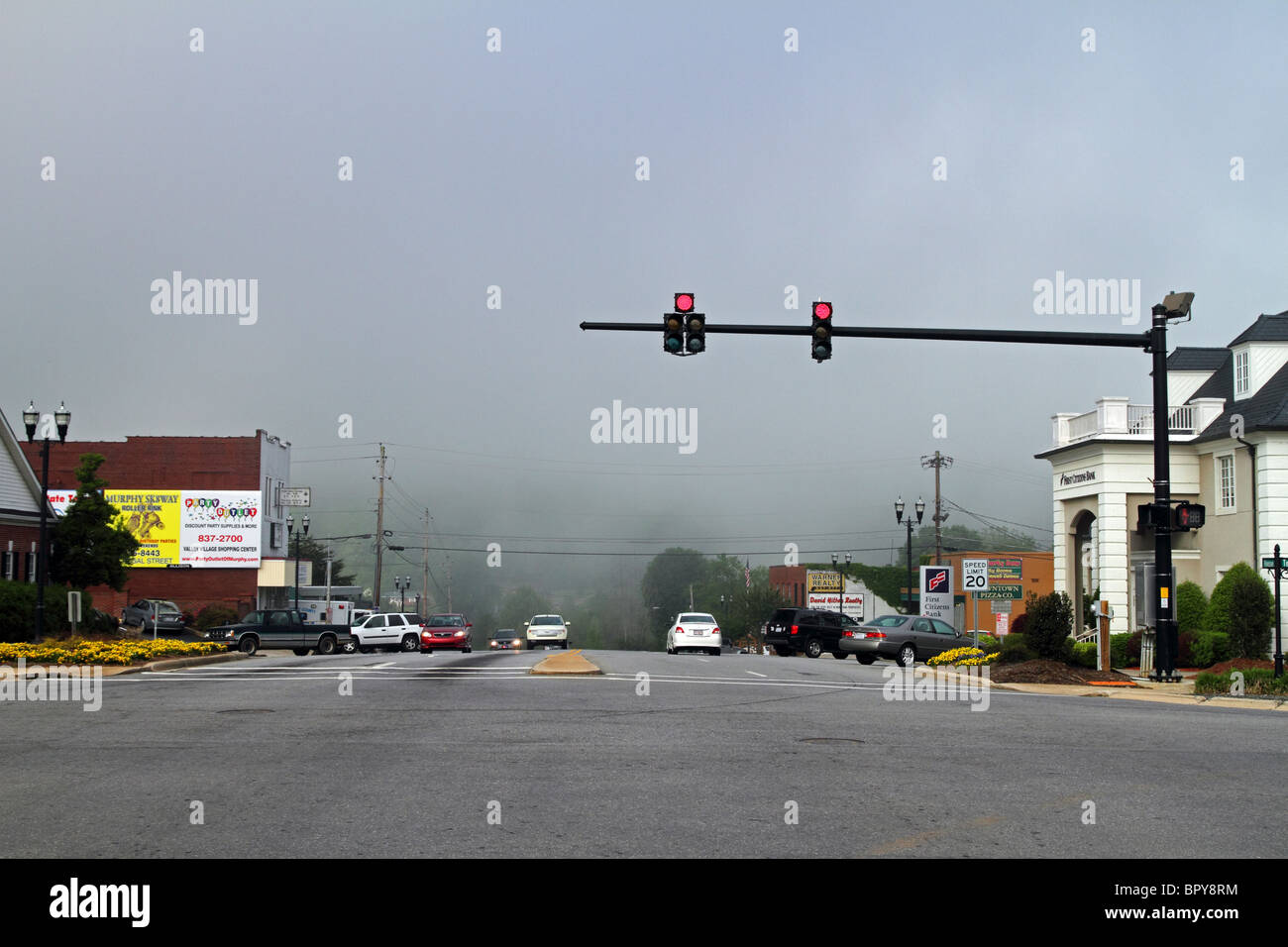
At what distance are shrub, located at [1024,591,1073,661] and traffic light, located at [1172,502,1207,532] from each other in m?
3.51

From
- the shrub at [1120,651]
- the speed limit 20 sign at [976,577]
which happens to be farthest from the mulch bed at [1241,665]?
the speed limit 20 sign at [976,577]

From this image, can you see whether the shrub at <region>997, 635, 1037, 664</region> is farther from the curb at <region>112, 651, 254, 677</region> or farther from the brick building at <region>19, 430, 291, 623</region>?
the brick building at <region>19, 430, 291, 623</region>

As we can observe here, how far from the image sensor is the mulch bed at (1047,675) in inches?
965

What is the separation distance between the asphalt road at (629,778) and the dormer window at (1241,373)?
22.1m

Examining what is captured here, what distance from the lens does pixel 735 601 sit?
4811 inches

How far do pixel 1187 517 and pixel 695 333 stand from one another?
10344mm

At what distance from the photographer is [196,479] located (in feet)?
267

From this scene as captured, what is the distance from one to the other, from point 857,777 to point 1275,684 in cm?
1573

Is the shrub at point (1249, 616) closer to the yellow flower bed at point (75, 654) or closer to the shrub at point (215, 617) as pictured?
the yellow flower bed at point (75, 654)

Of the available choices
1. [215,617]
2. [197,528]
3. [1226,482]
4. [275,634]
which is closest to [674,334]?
[1226,482]

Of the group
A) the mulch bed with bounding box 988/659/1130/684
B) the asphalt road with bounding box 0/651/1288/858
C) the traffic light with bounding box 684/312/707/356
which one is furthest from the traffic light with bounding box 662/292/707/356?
the mulch bed with bounding box 988/659/1130/684

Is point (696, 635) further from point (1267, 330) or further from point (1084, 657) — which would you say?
point (1267, 330)
